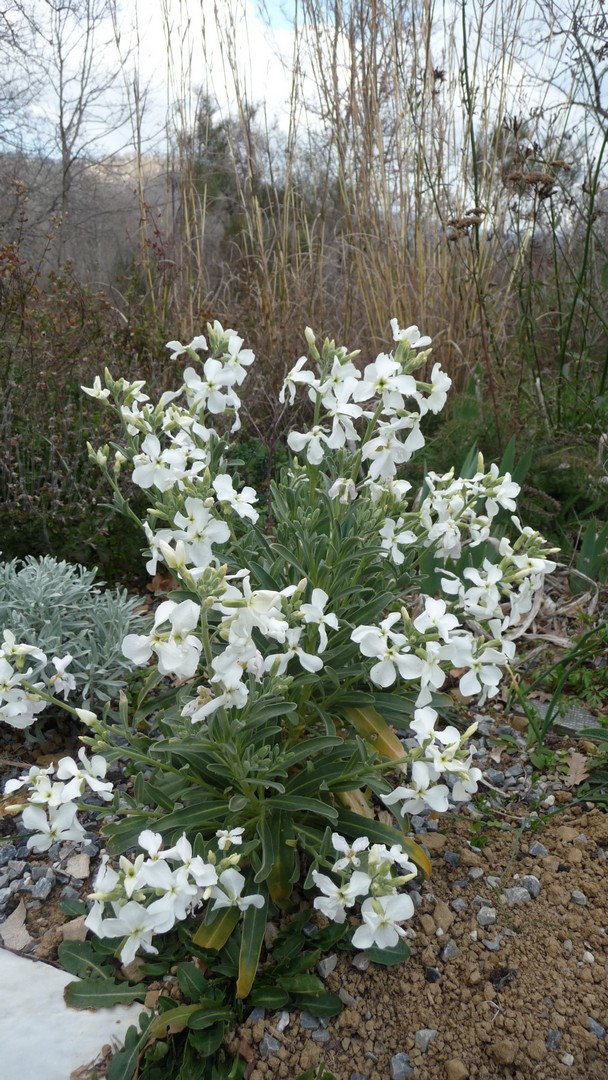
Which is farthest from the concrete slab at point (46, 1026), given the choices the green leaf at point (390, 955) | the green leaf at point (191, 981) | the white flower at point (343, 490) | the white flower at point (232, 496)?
the white flower at point (343, 490)

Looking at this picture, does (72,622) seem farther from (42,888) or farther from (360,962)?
(360,962)

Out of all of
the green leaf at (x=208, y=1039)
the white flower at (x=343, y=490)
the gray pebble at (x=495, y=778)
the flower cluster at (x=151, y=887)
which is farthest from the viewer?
the gray pebble at (x=495, y=778)

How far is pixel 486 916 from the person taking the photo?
1770 millimetres

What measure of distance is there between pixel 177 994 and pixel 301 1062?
294mm

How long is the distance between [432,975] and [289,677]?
2.54 ft

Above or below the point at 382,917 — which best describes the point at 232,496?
above

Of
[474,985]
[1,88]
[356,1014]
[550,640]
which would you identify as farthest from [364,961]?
[1,88]

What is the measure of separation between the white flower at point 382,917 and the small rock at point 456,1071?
0.97 feet

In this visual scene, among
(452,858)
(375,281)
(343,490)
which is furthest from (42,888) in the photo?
(375,281)

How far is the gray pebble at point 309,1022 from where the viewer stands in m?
1.57

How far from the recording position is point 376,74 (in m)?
4.45

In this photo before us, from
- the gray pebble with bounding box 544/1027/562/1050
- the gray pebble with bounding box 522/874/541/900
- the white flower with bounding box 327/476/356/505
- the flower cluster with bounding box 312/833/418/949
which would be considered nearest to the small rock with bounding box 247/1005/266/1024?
the flower cluster with bounding box 312/833/418/949

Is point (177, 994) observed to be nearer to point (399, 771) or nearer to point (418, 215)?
point (399, 771)

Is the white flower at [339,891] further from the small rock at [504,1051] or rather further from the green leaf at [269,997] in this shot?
the small rock at [504,1051]
